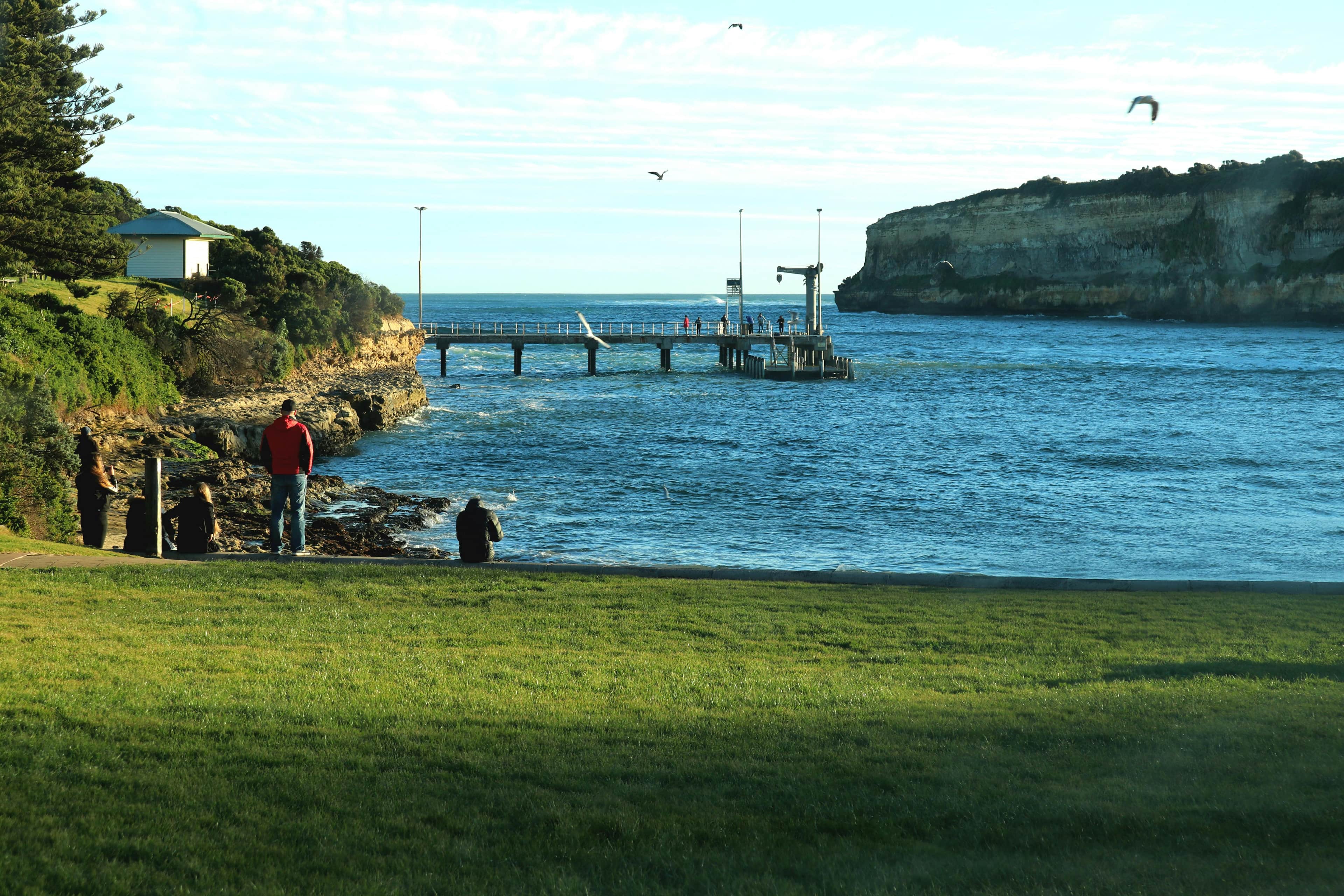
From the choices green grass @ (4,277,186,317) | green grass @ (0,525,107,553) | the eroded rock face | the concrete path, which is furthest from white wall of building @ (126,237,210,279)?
the concrete path

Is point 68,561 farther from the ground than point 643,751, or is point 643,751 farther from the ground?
point 68,561

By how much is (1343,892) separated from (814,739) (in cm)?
290

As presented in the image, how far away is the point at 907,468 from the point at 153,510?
23.8 m

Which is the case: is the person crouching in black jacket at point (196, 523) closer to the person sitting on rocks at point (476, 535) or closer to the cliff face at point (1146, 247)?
the person sitting on rocks at point (476, 535)

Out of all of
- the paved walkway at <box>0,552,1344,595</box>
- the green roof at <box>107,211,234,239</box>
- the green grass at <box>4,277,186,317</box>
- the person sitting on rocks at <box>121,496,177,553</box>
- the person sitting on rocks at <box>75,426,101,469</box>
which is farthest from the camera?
the green roof at <box>107,211,234,239</box>

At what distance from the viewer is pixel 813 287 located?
76.3 m

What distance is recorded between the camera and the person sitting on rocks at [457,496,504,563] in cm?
1388

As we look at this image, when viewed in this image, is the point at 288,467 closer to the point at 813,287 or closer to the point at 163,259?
the point at 163,259


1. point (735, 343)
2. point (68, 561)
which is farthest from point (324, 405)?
point (735, 343)

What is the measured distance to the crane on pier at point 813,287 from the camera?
249 feet

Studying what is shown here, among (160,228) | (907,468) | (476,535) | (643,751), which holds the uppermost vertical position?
(160,228)

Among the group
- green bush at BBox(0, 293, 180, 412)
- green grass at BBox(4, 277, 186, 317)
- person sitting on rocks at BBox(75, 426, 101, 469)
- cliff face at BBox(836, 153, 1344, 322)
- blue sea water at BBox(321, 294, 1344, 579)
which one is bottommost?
blue sea water at BBox(321, 294, 1344, 579)

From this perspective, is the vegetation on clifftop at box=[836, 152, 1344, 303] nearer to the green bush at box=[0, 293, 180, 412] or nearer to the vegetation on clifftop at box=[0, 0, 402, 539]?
the vegetation on clifftop at box=[0, 0, 402, 539]

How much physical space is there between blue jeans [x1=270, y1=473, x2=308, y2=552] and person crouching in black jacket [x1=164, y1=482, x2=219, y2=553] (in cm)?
75
